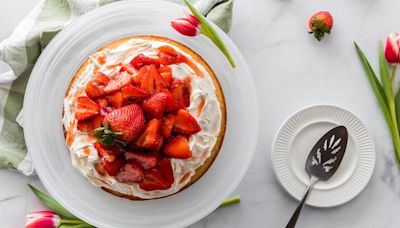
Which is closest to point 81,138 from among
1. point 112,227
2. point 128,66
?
point 128,66

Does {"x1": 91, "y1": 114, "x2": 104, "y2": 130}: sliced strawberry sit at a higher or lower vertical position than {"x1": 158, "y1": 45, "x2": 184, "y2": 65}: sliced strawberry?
lower

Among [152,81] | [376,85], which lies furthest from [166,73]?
[376,85]

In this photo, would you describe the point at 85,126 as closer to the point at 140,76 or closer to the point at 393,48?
the point at 140,76

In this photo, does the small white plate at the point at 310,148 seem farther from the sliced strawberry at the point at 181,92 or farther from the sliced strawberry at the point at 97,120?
the sliced strawberry at the point at 97,120

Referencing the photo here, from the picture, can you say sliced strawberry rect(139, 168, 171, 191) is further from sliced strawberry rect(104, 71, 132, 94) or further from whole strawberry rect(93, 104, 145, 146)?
sliced strawberry rect(104, 71, 132, 94)

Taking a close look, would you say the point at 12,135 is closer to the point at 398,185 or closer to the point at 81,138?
the point at 81,138

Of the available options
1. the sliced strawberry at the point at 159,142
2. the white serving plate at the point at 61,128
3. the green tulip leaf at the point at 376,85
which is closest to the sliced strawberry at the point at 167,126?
the sliced strawberry at the point at 159,142

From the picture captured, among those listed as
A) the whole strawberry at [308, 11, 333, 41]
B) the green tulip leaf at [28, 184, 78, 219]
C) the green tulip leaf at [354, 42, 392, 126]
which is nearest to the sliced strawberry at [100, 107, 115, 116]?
the green tulip leaf at [28, 184, 78, 219]
